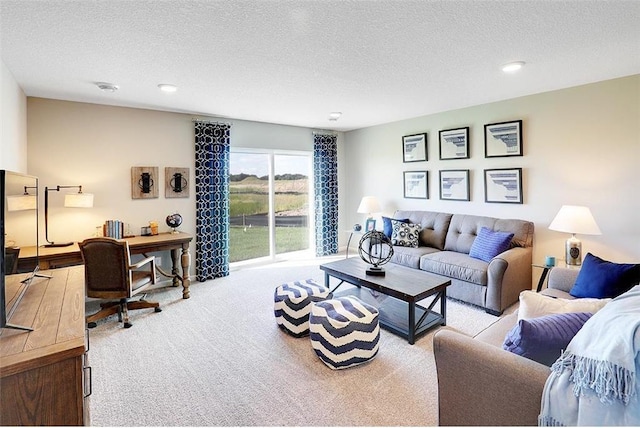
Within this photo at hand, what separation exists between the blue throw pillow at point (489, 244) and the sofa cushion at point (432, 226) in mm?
640

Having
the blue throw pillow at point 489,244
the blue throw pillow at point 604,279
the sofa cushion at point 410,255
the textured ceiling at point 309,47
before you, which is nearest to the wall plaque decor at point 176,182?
the textured ceiling at point 309,47

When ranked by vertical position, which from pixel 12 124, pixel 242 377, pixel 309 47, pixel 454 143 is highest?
pixel 309 47

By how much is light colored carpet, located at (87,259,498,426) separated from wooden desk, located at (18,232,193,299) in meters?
0.68

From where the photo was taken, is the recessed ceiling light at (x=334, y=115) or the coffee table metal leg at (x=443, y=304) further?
the recessed ceiling light at (x=334, y=115)

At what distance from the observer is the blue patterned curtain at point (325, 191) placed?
19.1 feet

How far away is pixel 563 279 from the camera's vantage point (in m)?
2.70

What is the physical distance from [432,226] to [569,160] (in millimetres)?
1743

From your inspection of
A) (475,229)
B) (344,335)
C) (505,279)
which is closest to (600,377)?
(344,335)

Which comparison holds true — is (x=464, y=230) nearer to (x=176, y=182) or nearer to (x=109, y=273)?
(x=176, y=182)

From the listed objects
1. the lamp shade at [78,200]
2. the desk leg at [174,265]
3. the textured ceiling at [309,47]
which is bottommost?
the desk leg at [174,265]

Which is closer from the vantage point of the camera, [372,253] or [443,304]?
[443,304]

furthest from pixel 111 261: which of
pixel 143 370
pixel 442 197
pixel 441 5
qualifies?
pixel 442 197

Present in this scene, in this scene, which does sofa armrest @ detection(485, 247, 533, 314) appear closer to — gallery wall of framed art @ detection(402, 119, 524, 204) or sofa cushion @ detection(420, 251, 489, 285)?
sofa cushion @ detection(420, 251, 489, 285)

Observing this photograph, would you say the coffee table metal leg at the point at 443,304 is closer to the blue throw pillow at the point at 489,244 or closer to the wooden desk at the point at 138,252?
the blue throw pillow at the point at 489,244
